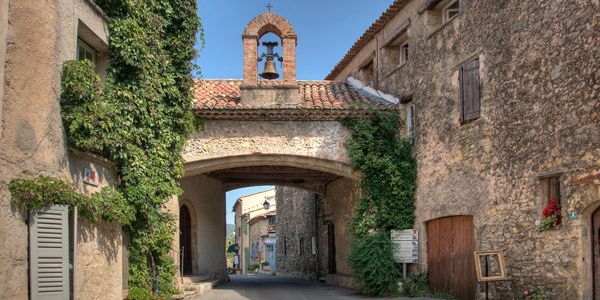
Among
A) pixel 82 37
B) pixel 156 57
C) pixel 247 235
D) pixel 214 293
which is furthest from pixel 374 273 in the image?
pixel 247 235

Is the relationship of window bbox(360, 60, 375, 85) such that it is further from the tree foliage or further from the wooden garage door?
the tree foliage

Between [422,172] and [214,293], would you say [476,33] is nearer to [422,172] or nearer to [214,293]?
[422,172]

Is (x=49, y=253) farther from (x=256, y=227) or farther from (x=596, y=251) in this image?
(x=256, y=227)

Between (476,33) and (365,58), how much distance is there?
703 cm

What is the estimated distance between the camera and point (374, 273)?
1551 cm

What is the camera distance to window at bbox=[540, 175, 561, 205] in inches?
427

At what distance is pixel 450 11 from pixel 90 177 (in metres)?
9.39

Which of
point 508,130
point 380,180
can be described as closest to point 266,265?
point 380,180

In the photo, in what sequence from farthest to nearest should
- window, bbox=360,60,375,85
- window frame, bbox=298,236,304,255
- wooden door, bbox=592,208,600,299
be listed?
window frame, bbox=298,236,304,255 → window, bbox=360,60,375,85 → wooden door, bbox=592,208,600,299

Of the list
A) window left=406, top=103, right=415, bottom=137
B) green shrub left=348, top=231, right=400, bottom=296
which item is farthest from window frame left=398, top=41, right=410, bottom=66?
green shrub left=348, top=231, right=400, bottom=296

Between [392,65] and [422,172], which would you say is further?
[392,65]

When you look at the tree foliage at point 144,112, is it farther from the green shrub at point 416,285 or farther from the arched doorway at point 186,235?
the green shrub at point 416,285

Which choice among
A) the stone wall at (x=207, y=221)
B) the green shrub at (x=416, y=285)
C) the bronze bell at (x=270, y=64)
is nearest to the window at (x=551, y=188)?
the green shrub at (x=416, y=285)

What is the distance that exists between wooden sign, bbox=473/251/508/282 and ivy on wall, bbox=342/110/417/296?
3317 mm
